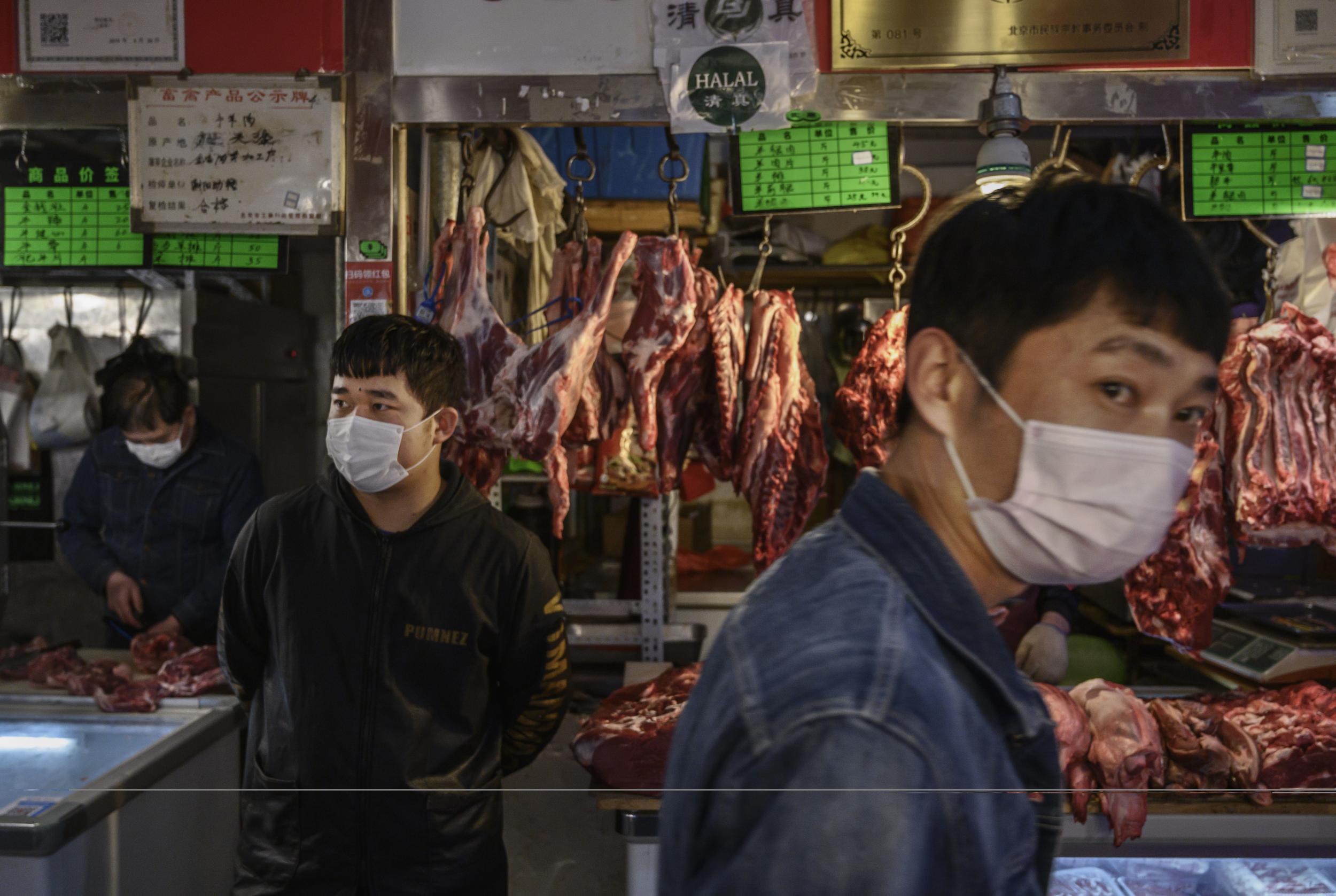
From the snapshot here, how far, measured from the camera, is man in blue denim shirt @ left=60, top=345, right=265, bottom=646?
356cm

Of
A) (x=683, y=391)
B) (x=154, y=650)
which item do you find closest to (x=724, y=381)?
(x=683, y=391)

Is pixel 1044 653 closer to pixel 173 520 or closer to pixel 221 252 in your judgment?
pixel 221 252

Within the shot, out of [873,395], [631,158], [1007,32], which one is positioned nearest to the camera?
[1007,32]

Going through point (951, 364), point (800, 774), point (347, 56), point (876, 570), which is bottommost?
point (800, 774)

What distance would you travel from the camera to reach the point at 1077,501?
3.24 feet

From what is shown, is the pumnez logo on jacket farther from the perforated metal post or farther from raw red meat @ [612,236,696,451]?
the perforated metal post

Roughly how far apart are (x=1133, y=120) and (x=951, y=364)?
6.76 ft

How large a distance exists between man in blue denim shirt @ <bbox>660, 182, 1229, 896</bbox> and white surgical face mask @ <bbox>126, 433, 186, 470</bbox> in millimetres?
3270

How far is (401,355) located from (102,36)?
1483 mm

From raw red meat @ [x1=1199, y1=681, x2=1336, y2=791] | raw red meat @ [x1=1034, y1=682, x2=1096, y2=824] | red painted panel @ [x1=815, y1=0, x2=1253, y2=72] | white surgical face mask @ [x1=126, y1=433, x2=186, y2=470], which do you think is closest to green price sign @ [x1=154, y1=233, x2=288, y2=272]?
white surgical face mask @ [x1=126, y1=433, x2=186, y2=470]

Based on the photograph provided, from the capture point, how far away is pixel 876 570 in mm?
860

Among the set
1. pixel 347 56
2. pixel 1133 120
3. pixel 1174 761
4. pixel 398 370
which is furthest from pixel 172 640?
pixel 1133 120

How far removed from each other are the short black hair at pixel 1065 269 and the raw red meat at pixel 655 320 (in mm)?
1841

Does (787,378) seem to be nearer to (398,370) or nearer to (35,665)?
(398,370)
